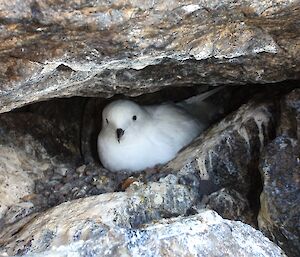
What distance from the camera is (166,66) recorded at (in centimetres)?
239

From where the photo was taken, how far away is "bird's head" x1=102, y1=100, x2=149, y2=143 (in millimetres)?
3338

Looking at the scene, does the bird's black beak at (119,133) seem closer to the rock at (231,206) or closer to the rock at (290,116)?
the rock at (231,206)

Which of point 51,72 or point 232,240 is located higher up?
point 51,72

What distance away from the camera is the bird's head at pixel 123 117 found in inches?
131

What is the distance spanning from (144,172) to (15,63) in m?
1.24

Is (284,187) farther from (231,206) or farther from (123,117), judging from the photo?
(123,117)

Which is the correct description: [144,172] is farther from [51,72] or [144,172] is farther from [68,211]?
[51,72]

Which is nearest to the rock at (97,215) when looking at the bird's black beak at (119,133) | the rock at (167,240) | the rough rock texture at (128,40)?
the rock at (167,240)

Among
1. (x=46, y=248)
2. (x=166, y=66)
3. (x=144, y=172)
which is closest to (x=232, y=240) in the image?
(x=46, y=248)

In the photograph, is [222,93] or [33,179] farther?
[222,93]

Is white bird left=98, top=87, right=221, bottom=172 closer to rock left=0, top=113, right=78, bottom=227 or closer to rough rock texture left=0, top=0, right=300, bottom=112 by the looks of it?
rock left=0, top=113, right=78, bottom=227

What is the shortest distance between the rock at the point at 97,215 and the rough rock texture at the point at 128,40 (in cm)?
47

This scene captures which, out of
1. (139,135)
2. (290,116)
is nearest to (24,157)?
(139,135)

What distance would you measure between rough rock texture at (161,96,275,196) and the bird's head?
1.84 feet
